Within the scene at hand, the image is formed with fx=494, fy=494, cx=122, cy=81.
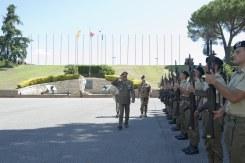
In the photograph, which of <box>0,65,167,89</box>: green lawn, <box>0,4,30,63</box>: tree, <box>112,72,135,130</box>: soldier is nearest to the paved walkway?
<box>112,72,135,130</box>: soldier

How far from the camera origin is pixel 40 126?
53.0 feet

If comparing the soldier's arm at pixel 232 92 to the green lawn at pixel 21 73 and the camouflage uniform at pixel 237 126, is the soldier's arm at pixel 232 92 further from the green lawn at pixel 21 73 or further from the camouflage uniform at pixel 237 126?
the green lawn at pixel 21 73

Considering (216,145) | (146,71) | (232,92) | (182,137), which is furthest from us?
(146,71)

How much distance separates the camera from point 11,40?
284ft

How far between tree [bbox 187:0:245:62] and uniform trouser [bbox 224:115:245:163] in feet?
175

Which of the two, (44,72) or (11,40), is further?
(11,40)

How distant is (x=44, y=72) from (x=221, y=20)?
28561mm

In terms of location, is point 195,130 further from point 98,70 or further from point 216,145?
point 98,70

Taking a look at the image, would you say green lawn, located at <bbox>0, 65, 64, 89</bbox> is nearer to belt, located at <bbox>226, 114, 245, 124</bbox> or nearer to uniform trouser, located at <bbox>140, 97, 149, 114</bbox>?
uniform trouser, located at <bbox>140, 97, 149, 114</bbox>

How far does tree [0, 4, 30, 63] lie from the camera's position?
85938 mm

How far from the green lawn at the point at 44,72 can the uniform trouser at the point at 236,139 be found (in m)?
59.0

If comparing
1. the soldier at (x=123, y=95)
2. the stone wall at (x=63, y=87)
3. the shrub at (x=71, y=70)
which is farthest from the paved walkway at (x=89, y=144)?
the shrub at (x=71, y=70)

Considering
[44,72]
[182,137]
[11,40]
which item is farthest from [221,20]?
[182,137]

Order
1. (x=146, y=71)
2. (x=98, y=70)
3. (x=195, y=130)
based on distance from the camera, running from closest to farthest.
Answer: (x=195, y=130)
(x=98, y=70)
(x=146, y=71)
